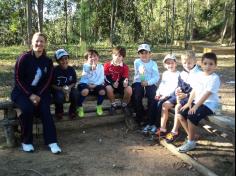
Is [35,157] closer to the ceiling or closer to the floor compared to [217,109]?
closer to the floor

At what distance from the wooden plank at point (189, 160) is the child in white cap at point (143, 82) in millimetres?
790

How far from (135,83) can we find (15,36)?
2192cm

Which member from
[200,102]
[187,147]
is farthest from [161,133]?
[200,102]

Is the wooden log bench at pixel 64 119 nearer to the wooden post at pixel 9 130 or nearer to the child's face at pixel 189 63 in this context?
the wooden post at pixel 9 130

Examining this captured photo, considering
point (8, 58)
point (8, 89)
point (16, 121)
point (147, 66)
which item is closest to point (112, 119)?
point (147, 66)

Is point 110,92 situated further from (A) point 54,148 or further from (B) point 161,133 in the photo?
(A) point 54,148

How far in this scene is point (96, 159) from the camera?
4883 mm

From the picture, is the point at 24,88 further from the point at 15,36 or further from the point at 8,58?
the point at 15,36

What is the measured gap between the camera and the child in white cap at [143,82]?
593 cm

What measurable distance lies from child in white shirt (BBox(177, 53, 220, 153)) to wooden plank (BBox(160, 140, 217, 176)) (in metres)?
0.31

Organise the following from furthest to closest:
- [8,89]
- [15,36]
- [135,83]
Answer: [15,36], [8,89], [135,83]

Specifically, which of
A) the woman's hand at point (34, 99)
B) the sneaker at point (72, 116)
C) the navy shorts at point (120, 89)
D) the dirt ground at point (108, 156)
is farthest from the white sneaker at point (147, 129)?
the woman's hand at point (34, 99)

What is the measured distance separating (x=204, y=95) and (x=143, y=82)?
4.70ft

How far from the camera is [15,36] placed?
1036 inches
